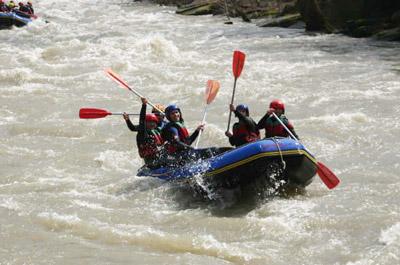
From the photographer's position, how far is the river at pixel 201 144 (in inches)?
248

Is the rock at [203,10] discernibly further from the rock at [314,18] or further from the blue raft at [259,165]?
the blue raft at [259,165]

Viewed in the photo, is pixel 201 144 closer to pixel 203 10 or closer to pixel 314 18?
pixel 314 18

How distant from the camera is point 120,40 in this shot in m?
20.8

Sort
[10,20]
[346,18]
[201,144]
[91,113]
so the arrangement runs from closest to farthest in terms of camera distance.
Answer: [91,113]
[201,144]
[346,18]
[10,20]

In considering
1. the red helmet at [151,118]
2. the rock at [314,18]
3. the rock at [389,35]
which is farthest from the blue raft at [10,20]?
the red helmet at [151,118]

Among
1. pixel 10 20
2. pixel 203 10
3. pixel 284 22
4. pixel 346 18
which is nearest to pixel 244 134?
pixel 346 18

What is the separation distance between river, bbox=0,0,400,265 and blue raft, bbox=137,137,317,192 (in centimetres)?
29

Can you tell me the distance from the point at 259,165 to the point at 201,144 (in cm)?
327

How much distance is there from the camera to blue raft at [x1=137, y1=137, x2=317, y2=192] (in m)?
7.15

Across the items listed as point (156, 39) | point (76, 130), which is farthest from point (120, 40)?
point (76, 130)

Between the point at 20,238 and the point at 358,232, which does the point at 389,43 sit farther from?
the point at 20,238

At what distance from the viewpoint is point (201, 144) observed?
1040 centimetres

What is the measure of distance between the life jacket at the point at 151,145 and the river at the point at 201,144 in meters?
0.36

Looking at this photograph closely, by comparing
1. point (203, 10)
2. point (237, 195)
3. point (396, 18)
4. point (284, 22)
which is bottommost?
point (203, 10)
